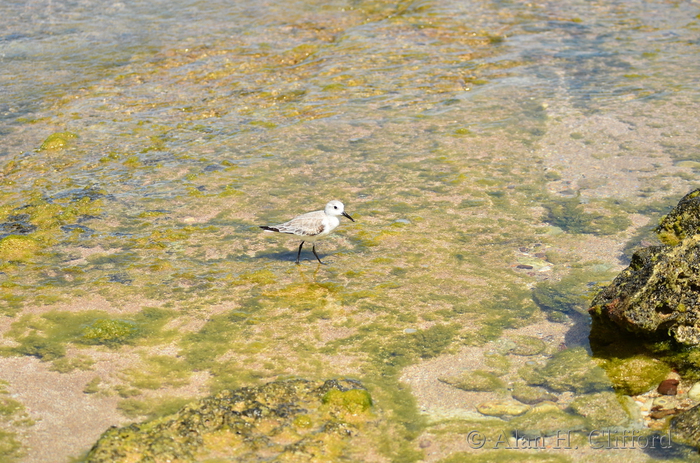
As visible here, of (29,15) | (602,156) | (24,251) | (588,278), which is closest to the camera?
(588,278)

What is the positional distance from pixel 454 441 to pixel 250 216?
411cm

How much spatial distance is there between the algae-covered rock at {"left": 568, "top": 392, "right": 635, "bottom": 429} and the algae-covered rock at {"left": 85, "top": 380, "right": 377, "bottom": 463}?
1447 mm

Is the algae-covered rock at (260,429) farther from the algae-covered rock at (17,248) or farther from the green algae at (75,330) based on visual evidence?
the algae-covered rock at (17,248)

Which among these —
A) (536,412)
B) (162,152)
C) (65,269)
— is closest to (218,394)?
(536,412)

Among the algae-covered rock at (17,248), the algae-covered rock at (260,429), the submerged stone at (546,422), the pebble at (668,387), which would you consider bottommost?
the submerged stone at (546,422)

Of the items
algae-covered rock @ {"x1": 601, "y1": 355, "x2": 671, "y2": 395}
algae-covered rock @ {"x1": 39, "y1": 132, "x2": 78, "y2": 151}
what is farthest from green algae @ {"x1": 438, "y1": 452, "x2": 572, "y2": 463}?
algae-covered rock @ {"x1": 39, "y1": 132, "x2": 78, "y2": 151}

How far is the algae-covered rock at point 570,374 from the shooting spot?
4.75m

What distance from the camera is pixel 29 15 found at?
1521cm

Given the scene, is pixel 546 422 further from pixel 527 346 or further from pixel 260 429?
pixel 260 429

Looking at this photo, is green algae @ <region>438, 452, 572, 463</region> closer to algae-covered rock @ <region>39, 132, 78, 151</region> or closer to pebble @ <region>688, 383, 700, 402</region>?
pebble @ <region>688, 383, 700, 402</region>

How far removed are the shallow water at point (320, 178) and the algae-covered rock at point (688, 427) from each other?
1.28 m

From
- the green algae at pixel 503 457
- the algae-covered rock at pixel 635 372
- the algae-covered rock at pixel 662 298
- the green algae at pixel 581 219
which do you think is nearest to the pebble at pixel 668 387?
the algae-covered rock at pixel 635 372

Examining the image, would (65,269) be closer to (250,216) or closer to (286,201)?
(250,216)

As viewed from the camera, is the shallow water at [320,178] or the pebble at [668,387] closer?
the pebble at [668,387]
